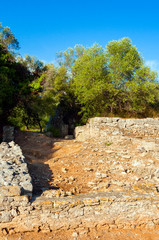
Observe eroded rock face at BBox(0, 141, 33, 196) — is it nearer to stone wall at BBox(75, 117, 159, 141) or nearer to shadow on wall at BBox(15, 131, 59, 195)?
shadow on wall at BBox(15, 131, 59, 195)

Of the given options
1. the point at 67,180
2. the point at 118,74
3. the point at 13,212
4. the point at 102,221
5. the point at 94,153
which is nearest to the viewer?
the point at 13,212

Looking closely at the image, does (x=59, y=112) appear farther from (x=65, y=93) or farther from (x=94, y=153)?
(x=94, y=153)

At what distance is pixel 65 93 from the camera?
1839 centimetres

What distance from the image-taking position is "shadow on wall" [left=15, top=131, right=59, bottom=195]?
6.03 metres

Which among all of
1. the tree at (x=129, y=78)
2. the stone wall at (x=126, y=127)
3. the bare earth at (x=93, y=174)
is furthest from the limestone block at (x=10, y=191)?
the tree at (x=129, y=78)

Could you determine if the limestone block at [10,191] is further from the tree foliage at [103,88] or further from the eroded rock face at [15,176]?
the tree foliage at [103,88]

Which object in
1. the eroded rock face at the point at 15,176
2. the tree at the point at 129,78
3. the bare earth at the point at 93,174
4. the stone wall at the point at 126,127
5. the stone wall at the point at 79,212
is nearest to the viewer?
the stone wall at the point at 79,212

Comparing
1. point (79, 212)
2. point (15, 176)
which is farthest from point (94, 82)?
point (79, 212)

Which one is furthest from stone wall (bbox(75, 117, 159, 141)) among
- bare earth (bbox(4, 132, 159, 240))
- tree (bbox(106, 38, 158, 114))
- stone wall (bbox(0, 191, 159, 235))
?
stone wall (bbox(0, 191, 159, 235))

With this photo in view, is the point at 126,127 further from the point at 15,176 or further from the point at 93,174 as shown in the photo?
the point at 15,176

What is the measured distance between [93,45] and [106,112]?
22.7 feet

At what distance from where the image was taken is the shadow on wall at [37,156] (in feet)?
19.8

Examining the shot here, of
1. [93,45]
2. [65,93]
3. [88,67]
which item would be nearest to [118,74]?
[88,67]

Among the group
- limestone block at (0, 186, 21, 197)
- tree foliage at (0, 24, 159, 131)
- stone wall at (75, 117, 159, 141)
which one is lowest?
limestone block at (0, 186, 21, 197)
